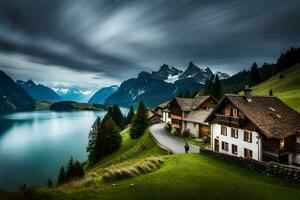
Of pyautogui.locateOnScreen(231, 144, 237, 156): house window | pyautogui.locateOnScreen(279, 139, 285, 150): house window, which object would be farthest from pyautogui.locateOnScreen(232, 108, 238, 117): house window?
pyautogui.locateOnScreen(279, 139, 285, 150): house window

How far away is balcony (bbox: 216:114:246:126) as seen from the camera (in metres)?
32.2

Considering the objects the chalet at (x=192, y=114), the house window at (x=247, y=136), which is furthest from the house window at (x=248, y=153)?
the chalet at (x=192, y=114)

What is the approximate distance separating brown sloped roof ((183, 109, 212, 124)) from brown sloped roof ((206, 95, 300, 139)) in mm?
18180

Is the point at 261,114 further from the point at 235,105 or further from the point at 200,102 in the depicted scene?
the point at 200,102

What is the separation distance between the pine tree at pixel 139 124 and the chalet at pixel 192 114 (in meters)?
8.78

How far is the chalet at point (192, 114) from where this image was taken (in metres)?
55.4

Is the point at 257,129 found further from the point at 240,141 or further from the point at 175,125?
the point at 175,125

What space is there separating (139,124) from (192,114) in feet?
54.9

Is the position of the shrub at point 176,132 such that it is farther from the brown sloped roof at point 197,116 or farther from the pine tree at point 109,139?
the pine tree at point 109,139

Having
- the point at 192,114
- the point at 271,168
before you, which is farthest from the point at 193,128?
the point at 271,168

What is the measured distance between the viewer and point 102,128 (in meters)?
65.8

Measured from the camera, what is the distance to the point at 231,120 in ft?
113

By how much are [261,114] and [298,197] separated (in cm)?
1577

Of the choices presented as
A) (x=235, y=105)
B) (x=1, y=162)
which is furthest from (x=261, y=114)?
(x=1, y=162)
